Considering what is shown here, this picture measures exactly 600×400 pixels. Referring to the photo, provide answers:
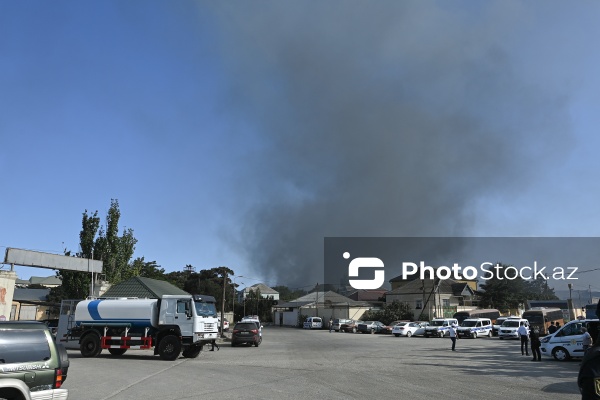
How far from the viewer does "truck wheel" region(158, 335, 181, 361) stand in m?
21.0

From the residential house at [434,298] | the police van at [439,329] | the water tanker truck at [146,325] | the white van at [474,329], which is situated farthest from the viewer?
the residential house at [434,298]

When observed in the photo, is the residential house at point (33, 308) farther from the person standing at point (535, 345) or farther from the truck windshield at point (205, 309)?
the person standing at point (535, 345)

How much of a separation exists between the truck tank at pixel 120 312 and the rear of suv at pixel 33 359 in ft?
48.6

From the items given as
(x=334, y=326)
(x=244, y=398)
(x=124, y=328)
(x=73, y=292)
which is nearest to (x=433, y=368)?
(x=244, y=398)

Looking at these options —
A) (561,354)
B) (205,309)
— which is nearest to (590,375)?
(205,309)

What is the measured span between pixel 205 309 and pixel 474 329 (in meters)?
30.9

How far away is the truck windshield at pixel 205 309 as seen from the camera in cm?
2216

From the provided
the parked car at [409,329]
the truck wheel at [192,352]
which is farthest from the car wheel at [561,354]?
the parked car at [409,329]

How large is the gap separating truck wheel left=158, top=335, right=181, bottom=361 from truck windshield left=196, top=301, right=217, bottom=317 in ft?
5.34

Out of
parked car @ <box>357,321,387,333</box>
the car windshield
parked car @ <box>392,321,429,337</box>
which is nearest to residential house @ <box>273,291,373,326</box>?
parked car @ <box>357,321,387,333</box>

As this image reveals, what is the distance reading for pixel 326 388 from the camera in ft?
40.2

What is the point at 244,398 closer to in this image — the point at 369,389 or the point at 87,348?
the point at 369,389

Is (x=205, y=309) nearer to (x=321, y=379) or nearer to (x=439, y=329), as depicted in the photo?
(x=321, y=379)

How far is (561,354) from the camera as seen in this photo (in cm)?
2105
